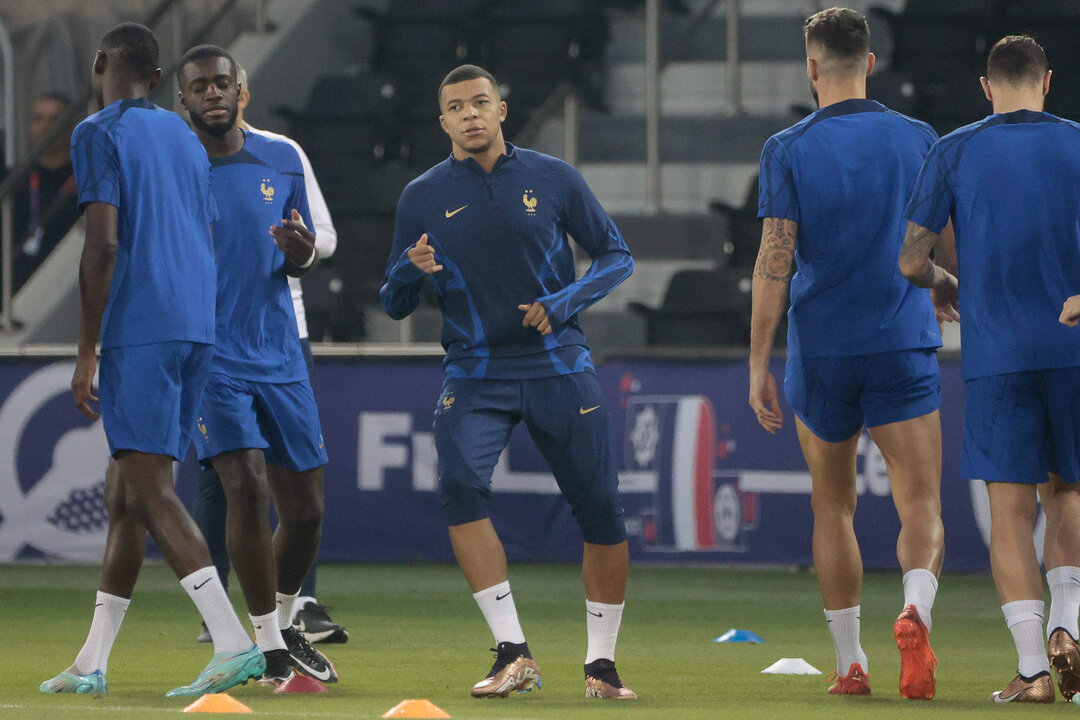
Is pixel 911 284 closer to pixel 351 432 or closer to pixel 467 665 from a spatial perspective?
pixel 467 665

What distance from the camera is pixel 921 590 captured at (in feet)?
19.3

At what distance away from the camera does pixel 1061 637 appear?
18.7 feet

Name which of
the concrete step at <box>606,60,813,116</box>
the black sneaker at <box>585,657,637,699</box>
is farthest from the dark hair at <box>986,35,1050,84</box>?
the concrete step at <box>606,60,813,116</box>

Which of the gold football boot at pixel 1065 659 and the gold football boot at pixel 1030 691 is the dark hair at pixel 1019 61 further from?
the gold football boot at pixel 1030 691

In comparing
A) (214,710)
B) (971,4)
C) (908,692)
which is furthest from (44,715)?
(971,4)

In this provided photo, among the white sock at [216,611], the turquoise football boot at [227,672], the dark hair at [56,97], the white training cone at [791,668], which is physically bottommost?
the white training cone at [791,668]

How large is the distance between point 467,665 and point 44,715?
2.09 metres

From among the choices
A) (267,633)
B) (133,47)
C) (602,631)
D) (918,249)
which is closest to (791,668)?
(602,631)

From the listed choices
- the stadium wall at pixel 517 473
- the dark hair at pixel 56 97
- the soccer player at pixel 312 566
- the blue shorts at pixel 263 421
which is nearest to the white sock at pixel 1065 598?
the blue shorts at pixel 263 421

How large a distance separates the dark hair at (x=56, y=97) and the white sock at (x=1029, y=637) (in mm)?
11113

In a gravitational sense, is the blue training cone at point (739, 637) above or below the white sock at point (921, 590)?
below

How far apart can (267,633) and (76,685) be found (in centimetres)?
63

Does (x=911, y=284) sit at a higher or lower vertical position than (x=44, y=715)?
higher

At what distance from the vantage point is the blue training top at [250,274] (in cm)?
675
